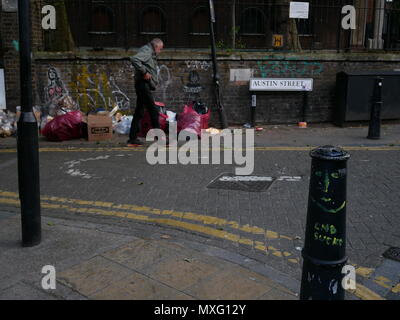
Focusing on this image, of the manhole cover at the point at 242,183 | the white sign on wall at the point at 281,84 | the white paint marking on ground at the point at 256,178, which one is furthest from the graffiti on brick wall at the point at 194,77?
the white paint marking on ground at the point at 256,178

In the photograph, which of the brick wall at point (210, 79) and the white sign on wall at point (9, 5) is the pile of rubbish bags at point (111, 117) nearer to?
the brick wall at point (210, 79)

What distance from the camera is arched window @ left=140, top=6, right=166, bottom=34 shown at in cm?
1834

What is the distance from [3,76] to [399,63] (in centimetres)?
945

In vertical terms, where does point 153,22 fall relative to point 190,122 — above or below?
above

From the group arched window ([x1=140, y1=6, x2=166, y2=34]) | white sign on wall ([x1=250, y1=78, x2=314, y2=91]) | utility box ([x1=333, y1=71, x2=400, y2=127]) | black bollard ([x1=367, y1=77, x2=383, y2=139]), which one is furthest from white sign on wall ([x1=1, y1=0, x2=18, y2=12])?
arched window ([x1=140, y1=6, x2=166, y2=34])

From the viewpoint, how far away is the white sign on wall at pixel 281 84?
1096 centimetres

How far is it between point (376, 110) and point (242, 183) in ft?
13.3

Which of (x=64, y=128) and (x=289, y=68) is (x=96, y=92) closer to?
(x=64, y=128)

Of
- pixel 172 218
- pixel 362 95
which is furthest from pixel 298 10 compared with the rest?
pixel 172 218

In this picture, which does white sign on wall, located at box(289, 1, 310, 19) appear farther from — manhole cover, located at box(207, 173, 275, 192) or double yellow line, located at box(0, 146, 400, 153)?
manhole cover, located at box(207, 173, 275, 192)

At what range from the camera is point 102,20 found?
18.2 m

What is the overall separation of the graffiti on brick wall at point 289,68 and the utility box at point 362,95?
0.59m
